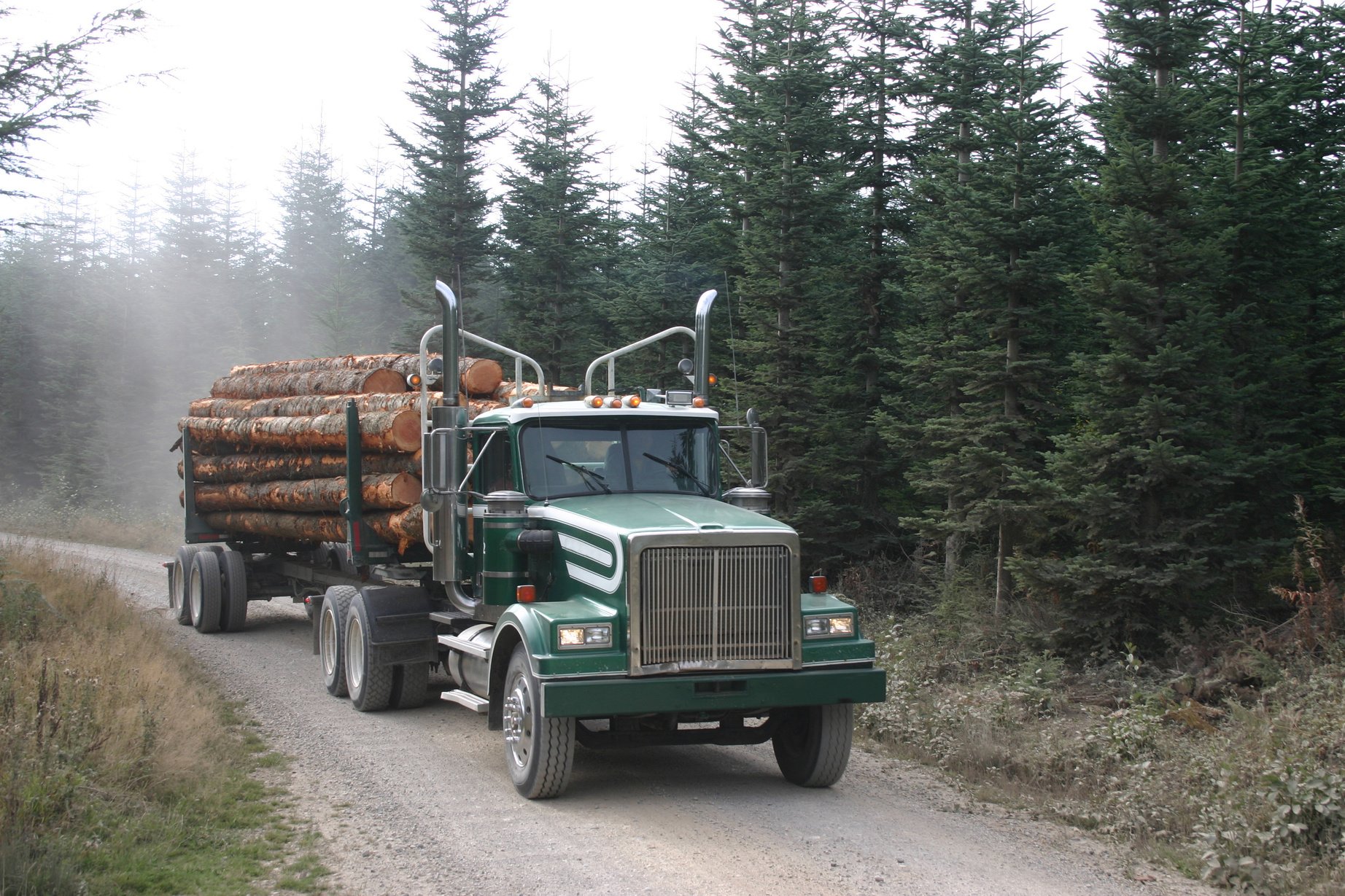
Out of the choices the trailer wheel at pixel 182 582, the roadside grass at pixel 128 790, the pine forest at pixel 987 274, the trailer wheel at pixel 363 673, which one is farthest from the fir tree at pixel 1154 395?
the trailer wheel at pixel 182 582

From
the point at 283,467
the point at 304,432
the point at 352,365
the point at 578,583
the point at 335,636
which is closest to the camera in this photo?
the point at 578,583

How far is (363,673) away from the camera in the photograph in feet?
35.6

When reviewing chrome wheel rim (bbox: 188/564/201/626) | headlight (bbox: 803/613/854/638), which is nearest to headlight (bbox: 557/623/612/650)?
headlight (bbox: 803/613/854/638)

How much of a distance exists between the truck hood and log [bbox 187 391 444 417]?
2.29 meters

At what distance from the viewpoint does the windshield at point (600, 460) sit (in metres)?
9.16

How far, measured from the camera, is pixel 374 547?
1190 centimetres

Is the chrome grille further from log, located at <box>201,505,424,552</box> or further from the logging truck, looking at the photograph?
log, located at <box>201,505,424,552</box>

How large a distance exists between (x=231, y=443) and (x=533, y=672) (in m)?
9.75

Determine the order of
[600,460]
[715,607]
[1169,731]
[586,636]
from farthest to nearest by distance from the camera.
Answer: [1169,731], [600,460], [715,607], [586,636]

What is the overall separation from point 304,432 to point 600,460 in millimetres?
5726

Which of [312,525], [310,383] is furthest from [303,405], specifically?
[312,525]

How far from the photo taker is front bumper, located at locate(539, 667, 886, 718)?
737 centimetres

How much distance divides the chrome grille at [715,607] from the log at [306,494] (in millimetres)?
4501

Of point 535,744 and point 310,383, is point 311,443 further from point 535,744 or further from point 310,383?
point 535,744
